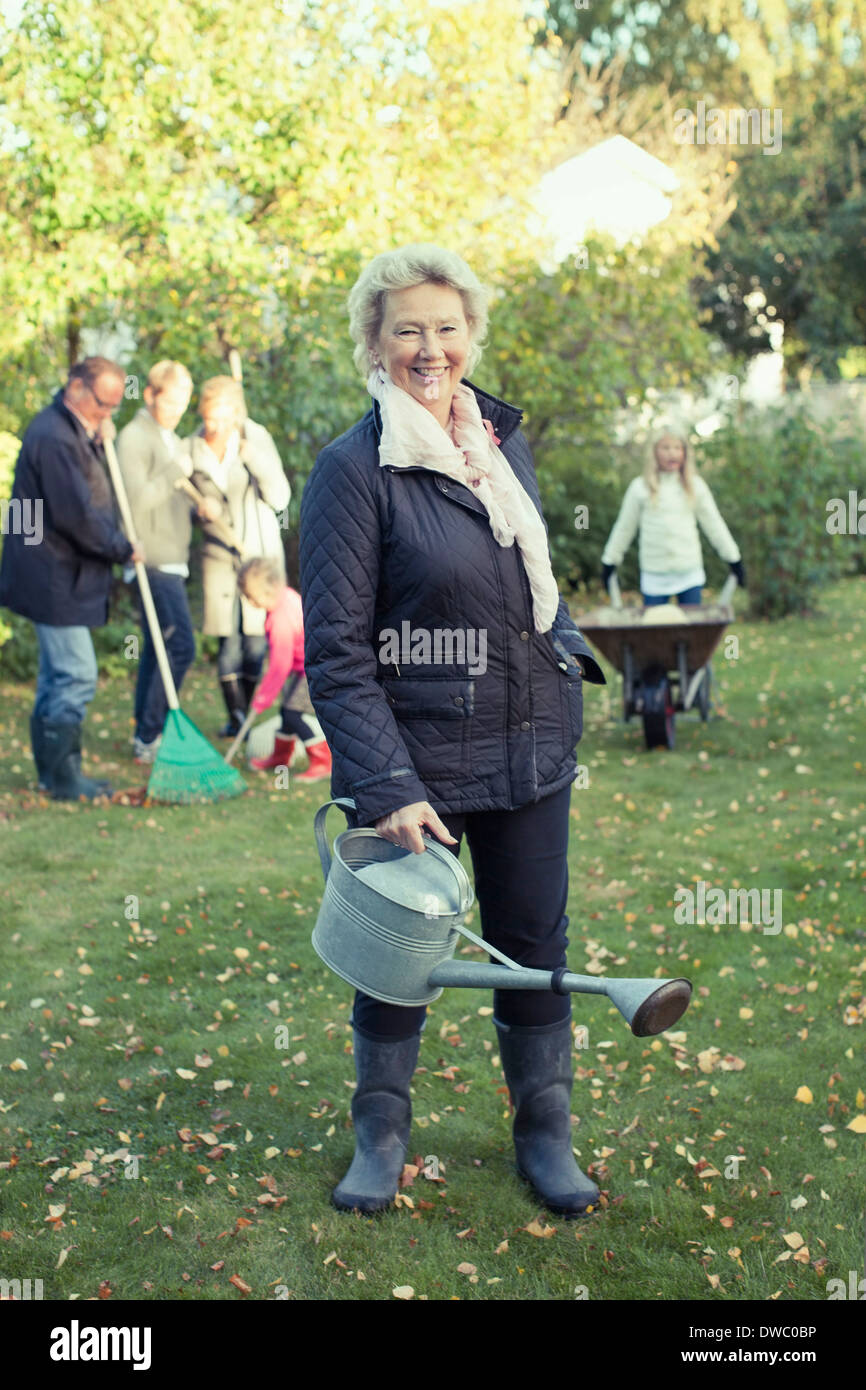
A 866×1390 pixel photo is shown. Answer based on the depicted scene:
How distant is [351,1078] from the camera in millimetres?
3791

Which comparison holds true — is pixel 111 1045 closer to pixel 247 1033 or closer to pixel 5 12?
pixel 247 1033

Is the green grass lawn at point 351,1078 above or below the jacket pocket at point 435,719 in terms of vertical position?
below

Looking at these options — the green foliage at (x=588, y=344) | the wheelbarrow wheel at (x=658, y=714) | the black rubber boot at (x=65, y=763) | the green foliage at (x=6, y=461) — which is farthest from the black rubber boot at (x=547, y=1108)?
the green foliage at (x=588, y=344)

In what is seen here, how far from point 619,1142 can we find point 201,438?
5190 mm

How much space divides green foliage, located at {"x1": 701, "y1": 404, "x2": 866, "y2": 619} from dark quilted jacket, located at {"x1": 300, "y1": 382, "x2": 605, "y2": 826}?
33.9 ft

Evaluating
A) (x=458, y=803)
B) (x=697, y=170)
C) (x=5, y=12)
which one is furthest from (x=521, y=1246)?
(x=697, y=170)

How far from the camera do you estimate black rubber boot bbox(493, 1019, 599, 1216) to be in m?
3.09

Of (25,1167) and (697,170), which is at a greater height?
(697,170)

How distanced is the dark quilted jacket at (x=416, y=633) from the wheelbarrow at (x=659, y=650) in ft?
15.7

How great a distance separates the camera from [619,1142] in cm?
340

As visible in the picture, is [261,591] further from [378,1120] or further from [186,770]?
[378,1120]

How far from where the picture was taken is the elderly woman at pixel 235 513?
748 centimetres

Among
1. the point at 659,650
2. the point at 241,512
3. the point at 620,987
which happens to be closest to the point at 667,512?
the point at 659,650

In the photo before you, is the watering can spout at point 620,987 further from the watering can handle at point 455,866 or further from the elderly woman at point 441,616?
the elderly woman at point 441,616
